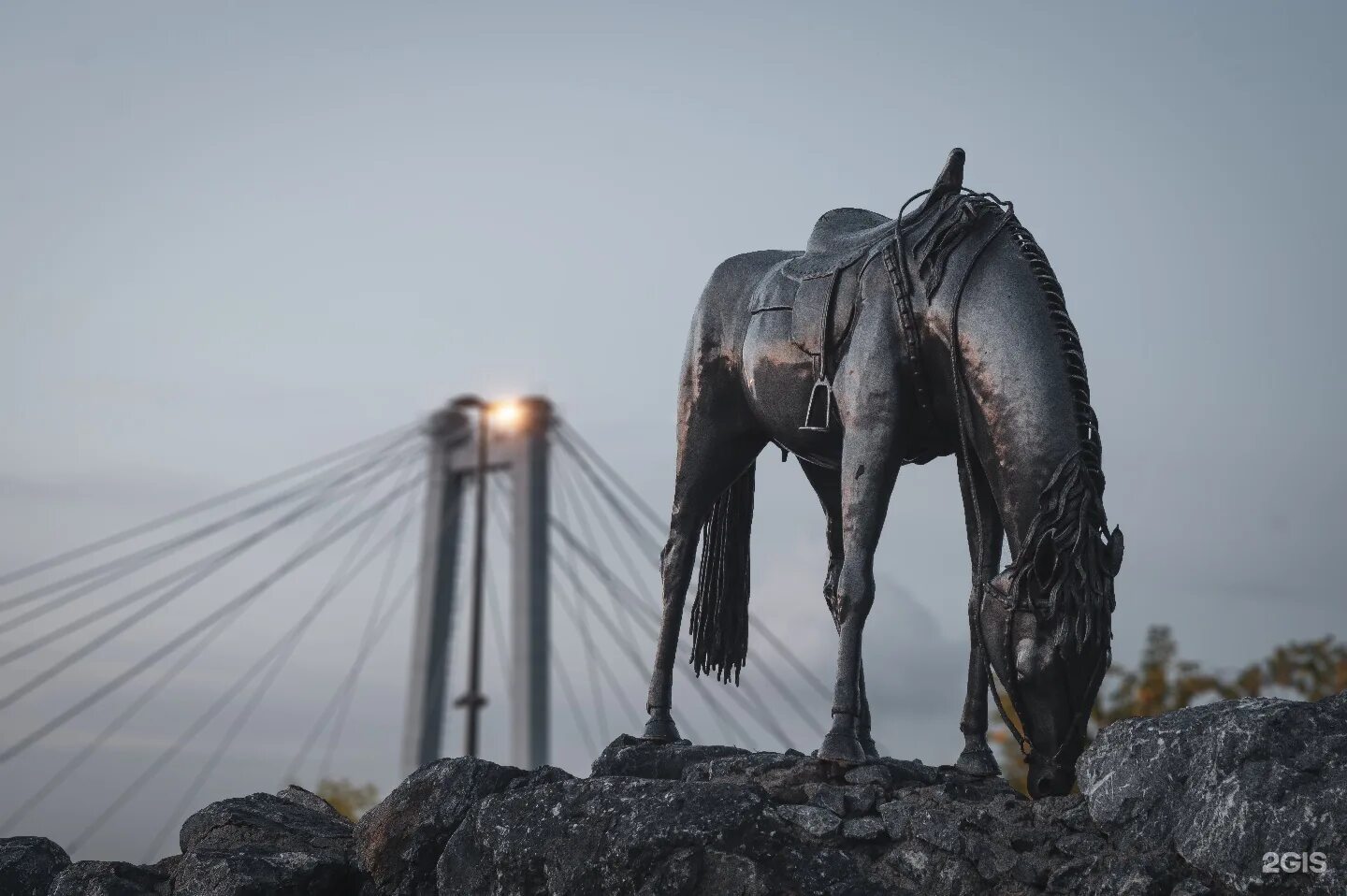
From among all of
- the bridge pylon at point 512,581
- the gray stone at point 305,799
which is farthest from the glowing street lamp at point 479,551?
the gray stone at point 305,799

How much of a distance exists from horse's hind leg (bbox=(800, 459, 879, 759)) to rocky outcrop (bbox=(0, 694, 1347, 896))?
34.4 inches

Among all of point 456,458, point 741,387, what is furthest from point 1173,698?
point 741,387

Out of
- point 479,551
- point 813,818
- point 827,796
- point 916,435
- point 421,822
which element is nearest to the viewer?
point 813,818

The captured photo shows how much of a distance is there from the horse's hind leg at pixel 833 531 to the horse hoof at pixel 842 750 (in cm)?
86

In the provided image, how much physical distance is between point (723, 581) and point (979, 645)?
2249 millimetres

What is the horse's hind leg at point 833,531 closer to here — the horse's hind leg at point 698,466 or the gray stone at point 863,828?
the horse's hind leg at point 698,466

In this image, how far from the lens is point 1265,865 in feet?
18.8

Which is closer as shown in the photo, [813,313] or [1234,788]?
[1234,788]

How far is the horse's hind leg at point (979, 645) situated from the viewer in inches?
303

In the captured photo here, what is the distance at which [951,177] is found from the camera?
8203mm

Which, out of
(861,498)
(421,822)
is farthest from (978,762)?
(421,822)

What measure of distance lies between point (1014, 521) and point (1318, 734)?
1.64m

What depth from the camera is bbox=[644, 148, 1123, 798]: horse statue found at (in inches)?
274

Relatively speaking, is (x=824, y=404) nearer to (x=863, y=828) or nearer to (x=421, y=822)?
(x=863, y=828)
